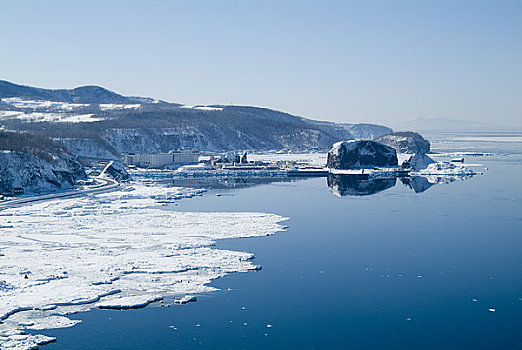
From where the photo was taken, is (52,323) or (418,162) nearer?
(52,323)

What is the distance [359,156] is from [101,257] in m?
84.1

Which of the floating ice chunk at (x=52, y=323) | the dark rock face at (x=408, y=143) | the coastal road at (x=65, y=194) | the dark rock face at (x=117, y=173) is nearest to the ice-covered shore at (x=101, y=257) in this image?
the floating ice chunk at (x=52, y=323)

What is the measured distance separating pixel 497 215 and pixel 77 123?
161170 millimetres

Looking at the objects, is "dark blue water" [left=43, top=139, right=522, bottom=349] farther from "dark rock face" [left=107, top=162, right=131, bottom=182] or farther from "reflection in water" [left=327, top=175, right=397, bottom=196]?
"dark rock face" [left=107, top=162, right=131, bottom=182]

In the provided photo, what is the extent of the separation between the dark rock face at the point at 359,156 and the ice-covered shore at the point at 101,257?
60.3 meters

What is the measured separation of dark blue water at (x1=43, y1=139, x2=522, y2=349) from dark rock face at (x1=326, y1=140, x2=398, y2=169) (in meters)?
62.3

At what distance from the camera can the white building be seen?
121 meters

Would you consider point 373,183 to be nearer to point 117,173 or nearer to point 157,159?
point 117,173

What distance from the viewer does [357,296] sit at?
94.1 ft

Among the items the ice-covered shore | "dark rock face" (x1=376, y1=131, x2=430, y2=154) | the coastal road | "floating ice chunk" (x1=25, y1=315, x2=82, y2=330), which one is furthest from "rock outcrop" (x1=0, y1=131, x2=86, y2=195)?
"dark rock face" (x1=376, y1=131, x2=430, y2=154)

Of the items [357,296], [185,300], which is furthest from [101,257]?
[357,296]

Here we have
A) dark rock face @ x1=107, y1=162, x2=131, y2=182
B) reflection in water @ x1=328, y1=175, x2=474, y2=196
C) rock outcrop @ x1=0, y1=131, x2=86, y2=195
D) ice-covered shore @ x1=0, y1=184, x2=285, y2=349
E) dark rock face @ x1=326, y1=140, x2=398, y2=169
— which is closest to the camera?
ice-covered shore @ x1=0, y1=184, x2=285, y2=349

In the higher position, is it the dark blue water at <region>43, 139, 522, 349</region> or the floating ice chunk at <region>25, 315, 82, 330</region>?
the dark blue water at <region>43, 139, 522, 349</region>

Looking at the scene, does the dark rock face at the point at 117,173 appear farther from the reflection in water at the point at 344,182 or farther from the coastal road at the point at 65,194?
the coastal road at the point at 65,194
